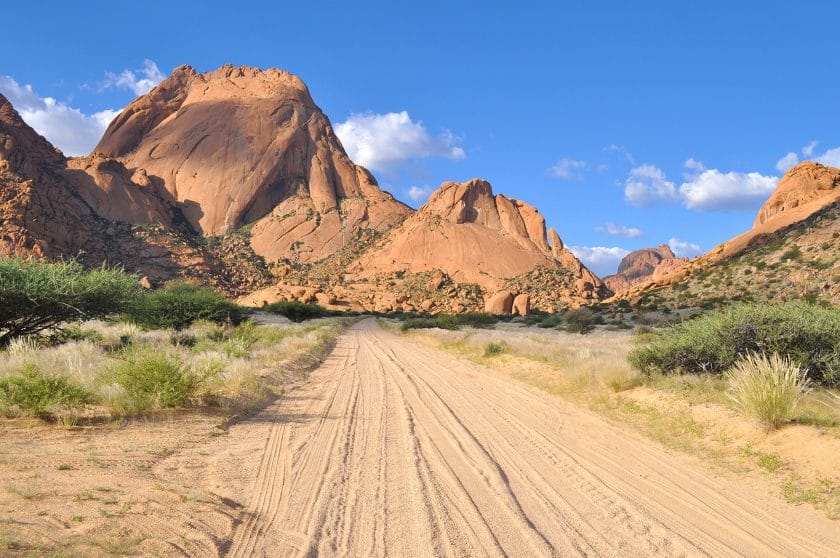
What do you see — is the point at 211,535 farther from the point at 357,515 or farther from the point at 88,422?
the point at 88,422

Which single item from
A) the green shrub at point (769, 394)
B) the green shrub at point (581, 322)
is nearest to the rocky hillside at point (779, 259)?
the green shrub at point (581, 322)

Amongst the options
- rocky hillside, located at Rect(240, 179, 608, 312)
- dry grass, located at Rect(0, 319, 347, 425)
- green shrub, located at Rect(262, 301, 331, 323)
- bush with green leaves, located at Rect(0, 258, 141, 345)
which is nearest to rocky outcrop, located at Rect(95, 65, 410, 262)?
rocky hillside, located at Rect(240, 179, 608, 312)

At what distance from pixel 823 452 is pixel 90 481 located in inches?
316

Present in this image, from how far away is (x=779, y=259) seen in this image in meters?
39.8

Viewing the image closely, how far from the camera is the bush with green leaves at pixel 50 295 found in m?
13.7

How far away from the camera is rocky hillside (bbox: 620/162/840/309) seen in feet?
116

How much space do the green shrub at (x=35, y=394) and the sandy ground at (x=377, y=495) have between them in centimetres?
43

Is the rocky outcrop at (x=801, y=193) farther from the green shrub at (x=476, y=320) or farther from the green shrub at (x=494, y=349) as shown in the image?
the green shrub at (x=494, y=349)

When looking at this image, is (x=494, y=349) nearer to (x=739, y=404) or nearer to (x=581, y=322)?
(x=739, y=404)

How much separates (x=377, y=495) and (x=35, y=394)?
5.35 meters

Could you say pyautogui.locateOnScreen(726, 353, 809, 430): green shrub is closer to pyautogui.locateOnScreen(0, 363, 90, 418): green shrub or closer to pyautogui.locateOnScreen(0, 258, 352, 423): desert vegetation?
pyautogui.locateOnScreen(0, 258, 352, 423): desert vegetation

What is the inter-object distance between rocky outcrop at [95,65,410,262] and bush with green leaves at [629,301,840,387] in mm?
96997

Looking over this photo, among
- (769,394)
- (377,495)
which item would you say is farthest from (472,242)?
(377,495)

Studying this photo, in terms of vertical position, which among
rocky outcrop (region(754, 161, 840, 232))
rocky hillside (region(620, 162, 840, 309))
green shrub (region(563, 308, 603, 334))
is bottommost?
green shrub (region(563, 308, 603, 334))
